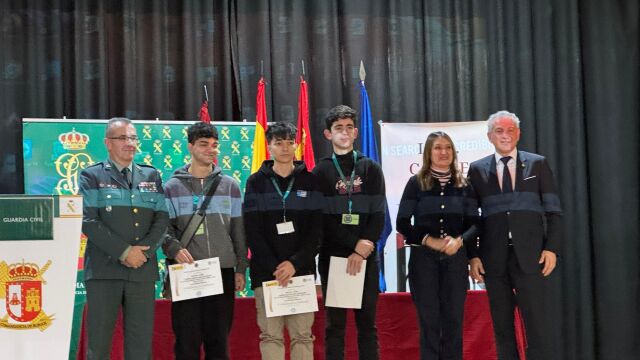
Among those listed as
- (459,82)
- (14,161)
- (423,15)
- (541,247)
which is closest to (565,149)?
(459,82)

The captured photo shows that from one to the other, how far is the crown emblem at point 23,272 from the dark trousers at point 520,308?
2.48 meters

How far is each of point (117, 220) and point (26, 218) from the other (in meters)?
0.47

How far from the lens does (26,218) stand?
3578 mm

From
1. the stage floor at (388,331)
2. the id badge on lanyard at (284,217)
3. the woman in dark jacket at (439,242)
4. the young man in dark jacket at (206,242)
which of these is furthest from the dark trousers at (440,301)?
the young man in dark jacket at (206,242)

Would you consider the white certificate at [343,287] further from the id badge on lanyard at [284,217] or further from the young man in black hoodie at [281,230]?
the id badge on lanyard at [284,217]

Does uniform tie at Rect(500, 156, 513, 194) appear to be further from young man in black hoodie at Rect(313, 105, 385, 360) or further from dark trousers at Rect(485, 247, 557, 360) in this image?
young man in black hoodie at Rect(313, 105, 385, 360)

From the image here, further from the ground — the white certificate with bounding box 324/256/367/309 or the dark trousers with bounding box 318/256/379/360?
the white certificate with bounding box 324/256/367/309

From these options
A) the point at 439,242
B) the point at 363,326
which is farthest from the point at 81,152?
the point at 439,242

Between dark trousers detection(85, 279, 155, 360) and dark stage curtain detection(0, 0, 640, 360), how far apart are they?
8.57 feet

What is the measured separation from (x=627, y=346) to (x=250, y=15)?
4.60 m

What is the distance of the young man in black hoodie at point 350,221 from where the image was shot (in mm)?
3969

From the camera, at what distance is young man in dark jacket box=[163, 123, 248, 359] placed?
153 inches

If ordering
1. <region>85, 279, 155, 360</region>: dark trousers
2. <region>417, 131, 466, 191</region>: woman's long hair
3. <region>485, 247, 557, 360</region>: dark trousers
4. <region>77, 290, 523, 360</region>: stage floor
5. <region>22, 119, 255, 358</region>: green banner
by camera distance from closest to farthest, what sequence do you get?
<region>85, 279, 155, 360</region>: dark trousers
<region>485, 247, 557, 360</region>: dark trousers
<region>417, 131, 466, 191</region>: woman's long hair
<region>77, 290, 523, 360</region>: stage floor
<region>22, 119, 255, 358</region>: green banner

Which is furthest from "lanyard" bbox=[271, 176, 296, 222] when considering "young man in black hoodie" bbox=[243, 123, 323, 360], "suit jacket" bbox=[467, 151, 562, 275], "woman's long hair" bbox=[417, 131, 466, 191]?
"suit jacket" bbox=[467, 151, 562, 275]
